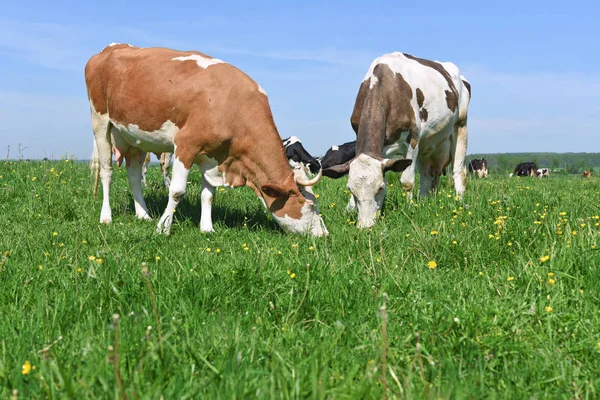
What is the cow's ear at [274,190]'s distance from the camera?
712 cm

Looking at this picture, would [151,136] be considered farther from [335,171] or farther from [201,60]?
[335,171]

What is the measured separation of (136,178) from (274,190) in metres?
2.88

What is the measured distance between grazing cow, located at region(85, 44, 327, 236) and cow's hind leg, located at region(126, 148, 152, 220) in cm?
63

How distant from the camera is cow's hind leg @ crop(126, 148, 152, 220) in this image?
8.85m

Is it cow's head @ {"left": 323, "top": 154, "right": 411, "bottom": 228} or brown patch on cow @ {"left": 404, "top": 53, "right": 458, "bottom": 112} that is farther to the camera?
brown patch on cow @ {"left": 404, "top": 53, "right": 458, "bottom": 112}

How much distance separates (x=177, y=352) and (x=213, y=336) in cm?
23

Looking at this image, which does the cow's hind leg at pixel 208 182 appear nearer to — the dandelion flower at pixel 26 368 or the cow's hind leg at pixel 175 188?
the cow's hind leg at pixel 175 188

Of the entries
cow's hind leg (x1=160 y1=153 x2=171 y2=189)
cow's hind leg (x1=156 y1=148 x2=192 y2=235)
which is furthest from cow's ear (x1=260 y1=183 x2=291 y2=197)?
cow's hind leg (x1=160 y1=153 x2=171 y2=189)

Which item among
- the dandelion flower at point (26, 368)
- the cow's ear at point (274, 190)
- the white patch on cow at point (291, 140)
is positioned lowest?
the dandelion flower at point (26, 368)

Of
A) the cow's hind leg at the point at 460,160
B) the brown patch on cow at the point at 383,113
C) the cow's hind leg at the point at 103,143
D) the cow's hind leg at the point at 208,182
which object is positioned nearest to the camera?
the cow's hind leg at the point at 208,182

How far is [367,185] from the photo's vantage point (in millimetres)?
7504

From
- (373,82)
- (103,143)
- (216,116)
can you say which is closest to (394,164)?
(373,82)

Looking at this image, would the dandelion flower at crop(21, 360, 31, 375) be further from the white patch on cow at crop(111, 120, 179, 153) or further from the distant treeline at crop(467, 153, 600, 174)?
the distant treeline at crop(467, 153, 600, 174)

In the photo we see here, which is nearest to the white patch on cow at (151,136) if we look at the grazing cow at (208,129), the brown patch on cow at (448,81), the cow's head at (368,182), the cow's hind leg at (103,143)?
the grazing cow at (208,129)
